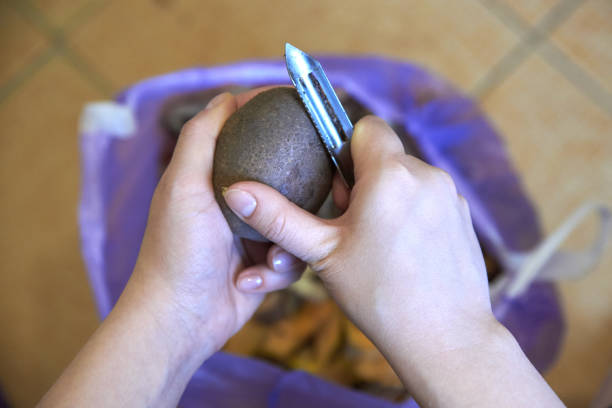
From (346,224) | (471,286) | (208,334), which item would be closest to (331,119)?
(346,224)

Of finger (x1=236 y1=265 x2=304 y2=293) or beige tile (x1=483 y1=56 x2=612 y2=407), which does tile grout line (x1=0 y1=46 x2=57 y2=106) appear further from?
beige tile (x1=483 y1=56 x2=612 y2=407)

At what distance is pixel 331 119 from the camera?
49cm

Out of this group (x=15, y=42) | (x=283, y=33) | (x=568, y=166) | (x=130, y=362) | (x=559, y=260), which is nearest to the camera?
(x=130, y=362)

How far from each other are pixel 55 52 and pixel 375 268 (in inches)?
47.3

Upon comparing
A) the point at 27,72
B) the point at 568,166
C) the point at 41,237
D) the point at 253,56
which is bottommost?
the point at 41,237

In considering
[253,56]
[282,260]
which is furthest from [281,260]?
[253,56]

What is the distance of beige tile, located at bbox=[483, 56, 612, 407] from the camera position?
958 mm

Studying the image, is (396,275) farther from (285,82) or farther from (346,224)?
(285,82)

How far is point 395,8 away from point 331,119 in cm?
80

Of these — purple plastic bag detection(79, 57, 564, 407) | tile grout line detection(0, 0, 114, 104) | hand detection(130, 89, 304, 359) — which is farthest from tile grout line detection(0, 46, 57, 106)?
hand detection(130, 89, 304, 359)

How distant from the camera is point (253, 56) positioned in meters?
1.18

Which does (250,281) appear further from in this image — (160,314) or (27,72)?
(27,72)

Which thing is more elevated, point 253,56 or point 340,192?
point 340,192

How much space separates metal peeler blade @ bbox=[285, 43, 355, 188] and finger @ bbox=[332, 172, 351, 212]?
0.05 ft
